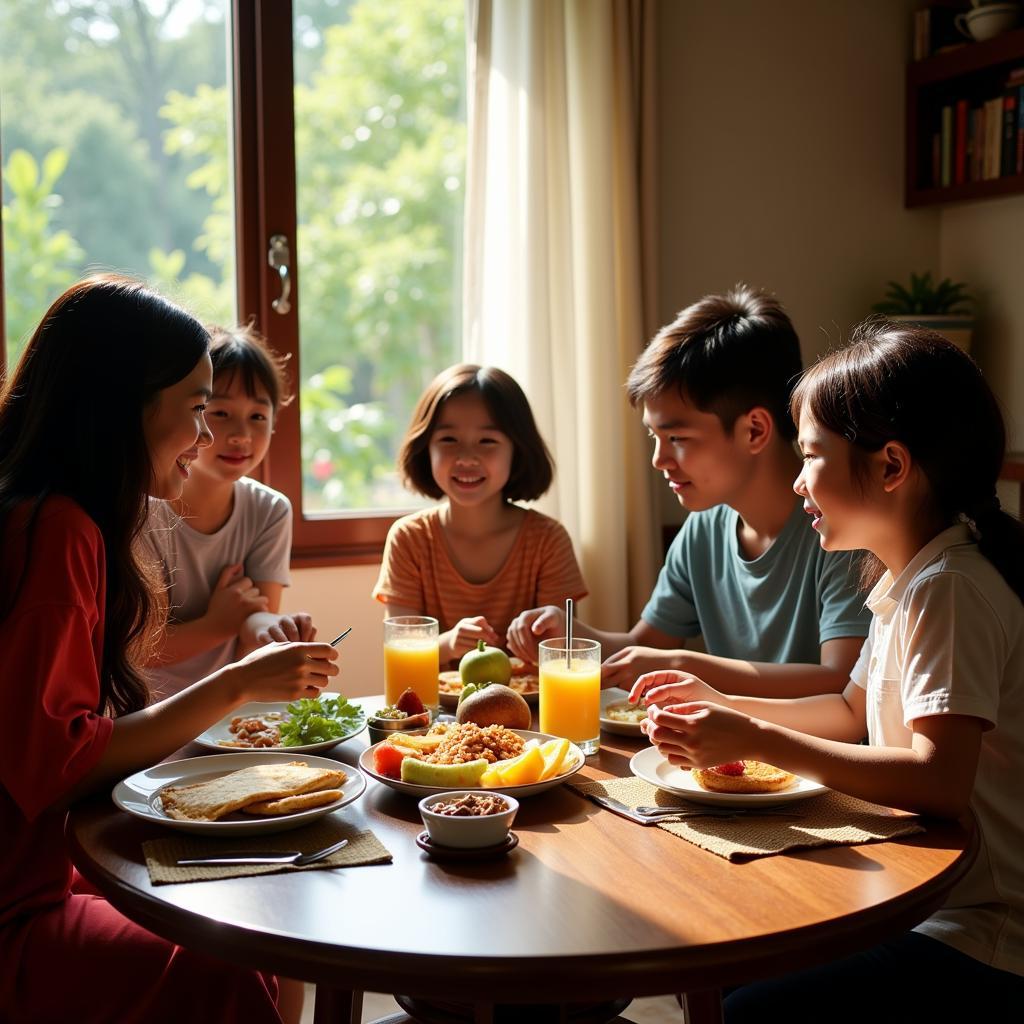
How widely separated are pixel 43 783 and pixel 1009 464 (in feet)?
8.81

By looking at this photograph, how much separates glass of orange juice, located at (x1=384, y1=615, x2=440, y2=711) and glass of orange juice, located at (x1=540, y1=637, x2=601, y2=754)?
0.77 ft

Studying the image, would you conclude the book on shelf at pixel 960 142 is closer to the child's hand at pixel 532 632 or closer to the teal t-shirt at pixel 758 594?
the teal t-shirt at pixel 758 594

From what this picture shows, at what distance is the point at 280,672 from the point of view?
1.52 meters

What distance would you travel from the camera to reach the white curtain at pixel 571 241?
3.22 meters

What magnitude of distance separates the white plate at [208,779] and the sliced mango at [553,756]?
220 mm

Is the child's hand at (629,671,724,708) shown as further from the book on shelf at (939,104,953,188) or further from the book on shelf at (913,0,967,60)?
the book on shelf at (913,0,967,60)

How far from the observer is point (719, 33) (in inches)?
140

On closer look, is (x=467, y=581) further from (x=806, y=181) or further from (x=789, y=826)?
(x=806, y=181)

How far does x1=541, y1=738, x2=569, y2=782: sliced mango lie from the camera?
143 centimetres

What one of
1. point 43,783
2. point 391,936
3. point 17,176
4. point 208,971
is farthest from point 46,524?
point 17,176

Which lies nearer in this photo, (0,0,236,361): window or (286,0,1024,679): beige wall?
(0,0,236,361): window

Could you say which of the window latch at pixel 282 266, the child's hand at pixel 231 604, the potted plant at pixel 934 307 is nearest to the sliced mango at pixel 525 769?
the child's hand at pixel 231 604

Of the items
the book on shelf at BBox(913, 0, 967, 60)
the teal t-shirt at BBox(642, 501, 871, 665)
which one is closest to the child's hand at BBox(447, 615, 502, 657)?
the teal t-shirt at BBox(642, 501, 871, 665)

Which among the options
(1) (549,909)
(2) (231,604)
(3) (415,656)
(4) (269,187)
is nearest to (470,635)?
(3) (415,656)
